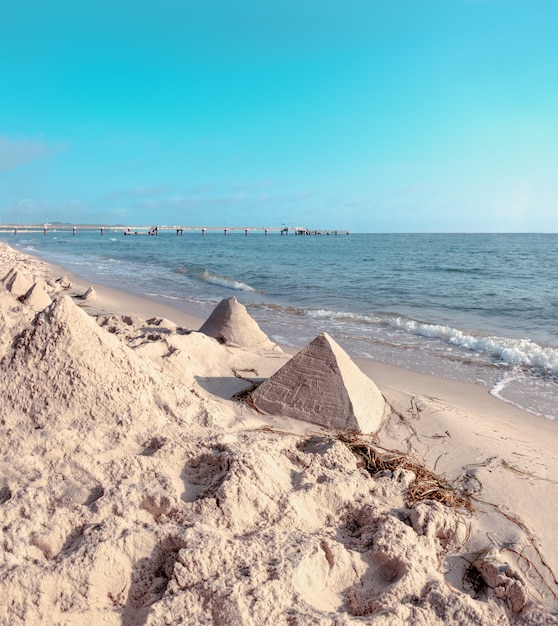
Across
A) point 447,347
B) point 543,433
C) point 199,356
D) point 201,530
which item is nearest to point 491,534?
point 201,530

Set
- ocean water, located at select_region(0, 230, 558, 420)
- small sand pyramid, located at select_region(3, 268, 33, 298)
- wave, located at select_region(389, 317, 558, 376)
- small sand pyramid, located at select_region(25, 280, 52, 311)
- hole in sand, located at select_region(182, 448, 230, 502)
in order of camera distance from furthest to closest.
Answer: small sand pyramid, located at select_region(3, 268, 33, 298)
wave, located at select_region(389, 317, 558, 376)
ocean water, located at select_region(0, 230, 558, 420)
small sand pyramid, located at select_region(25, 280, 52, 311)
hole in sand, located at select_region(182, 448, 230, 502)

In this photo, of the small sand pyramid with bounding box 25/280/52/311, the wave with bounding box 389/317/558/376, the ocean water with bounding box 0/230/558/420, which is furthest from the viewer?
the wave with bounding box 389/317/558/376

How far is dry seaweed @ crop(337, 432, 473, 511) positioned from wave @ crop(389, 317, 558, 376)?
4.77 m

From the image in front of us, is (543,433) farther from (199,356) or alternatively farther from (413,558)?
(199,356)

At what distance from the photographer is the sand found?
1973mm

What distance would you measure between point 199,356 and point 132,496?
3.05 m

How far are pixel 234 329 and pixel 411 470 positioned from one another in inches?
150

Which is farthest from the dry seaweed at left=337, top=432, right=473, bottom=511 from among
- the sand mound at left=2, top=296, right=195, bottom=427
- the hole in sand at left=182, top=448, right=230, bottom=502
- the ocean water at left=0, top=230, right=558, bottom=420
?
the ocean water at left=0, top=230, right=558, bottom=420

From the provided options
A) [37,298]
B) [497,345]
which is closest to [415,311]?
[497,345]

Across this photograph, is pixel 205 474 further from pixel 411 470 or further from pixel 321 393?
pixel 321 393

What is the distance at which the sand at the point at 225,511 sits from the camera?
197 centimetres

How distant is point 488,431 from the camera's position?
15.1ft

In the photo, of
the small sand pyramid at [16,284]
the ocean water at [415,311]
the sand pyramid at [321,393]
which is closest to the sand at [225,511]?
the sand pyramid at [321,393]

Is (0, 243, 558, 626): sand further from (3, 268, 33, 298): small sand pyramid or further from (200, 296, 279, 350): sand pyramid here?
(3, 268, 33, 298): small sand pyramid
